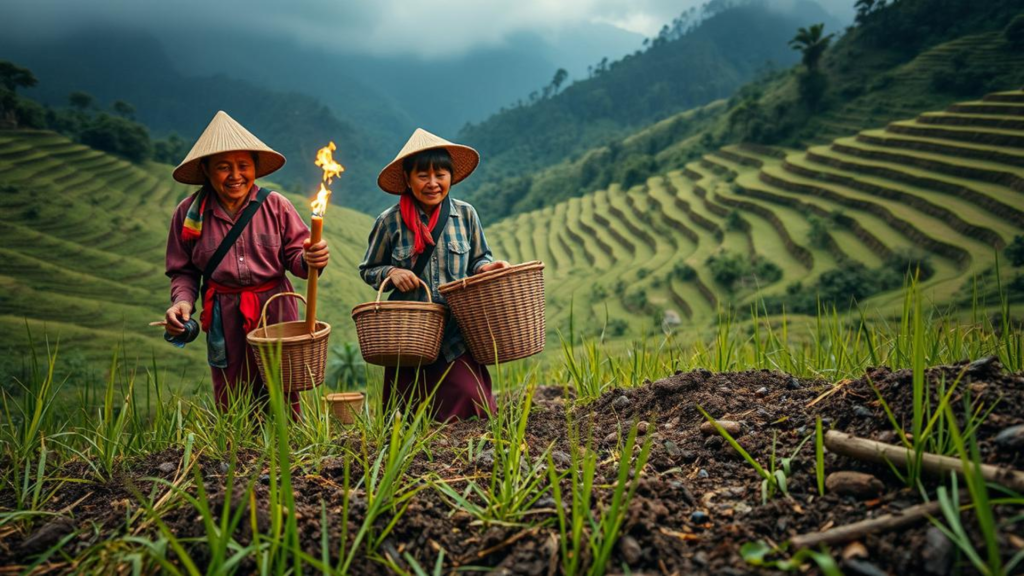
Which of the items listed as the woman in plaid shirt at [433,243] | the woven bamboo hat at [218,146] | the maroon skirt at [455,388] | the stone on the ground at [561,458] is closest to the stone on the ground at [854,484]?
the stone on the ground at [561,458]

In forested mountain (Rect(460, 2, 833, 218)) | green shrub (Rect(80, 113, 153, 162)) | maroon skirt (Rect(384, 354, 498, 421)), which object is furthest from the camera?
forested mountain (Rect(460, 2, 833, 218))

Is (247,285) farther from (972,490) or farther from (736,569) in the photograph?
(972,490)

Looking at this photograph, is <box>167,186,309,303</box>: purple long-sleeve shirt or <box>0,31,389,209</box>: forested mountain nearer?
<box>167,186,309,303</box>: purple long-sleeve shirt

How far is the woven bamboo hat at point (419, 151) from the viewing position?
2.53 metres

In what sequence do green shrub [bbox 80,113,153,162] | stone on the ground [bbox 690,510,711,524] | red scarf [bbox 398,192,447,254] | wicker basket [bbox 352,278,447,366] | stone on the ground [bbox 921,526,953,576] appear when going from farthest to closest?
green shrub [bbox 80,113,153,162]
red scarf [bbox 398,192,447,254]
wicker basket [bbox 352,278,447,366]
stone on the ground [bbox 690,510,711,524]
stone on the ground [bbox 921,526,953,576]

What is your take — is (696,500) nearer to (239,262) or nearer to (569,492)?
(569,492)

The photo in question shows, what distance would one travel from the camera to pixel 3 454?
1954mm

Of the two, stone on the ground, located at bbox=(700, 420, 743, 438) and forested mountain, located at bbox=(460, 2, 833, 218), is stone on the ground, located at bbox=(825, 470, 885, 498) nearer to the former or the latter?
stone on the ground, located at bbox=(700, 420, 743, 438)

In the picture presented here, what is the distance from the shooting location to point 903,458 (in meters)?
1.15

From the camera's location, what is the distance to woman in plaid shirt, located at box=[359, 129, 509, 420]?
2.62m

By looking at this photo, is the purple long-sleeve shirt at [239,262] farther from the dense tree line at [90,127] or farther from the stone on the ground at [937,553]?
the dense tree line at [90,127]

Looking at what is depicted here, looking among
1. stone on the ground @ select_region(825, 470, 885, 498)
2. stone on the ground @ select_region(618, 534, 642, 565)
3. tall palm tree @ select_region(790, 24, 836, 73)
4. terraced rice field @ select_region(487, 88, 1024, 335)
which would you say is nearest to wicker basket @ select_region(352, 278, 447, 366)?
stone on the ground @ select_region(618, 534, 642, 565)

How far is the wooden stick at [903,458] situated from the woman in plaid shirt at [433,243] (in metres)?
1.63

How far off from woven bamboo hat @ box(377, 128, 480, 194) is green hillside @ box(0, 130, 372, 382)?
61.3 feet
